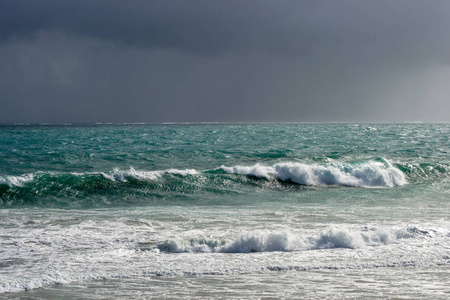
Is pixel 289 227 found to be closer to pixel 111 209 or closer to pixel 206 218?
pixel 206 218

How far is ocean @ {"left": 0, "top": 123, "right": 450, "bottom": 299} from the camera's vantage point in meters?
6.36

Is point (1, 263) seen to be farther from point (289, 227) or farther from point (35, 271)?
point (289, 227)

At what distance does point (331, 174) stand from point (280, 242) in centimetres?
1241

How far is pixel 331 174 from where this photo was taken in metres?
20.1

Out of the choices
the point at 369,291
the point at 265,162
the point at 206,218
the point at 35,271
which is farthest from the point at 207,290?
the point at 265,162

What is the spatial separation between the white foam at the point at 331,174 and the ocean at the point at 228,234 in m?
0.06

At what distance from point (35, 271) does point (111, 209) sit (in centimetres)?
687

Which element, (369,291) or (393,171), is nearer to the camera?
(369,291)

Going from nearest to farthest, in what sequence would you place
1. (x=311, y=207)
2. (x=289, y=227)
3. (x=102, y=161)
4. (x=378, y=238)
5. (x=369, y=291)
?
(x=369, y=291) → (x=378, y=238) → (x=289, y=227) → (x=311, y=207) → (x=102, y=161)

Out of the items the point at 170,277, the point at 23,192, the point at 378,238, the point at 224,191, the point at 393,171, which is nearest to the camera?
the point at 170,277

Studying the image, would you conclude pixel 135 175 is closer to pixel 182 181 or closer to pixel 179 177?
pixel 179 177

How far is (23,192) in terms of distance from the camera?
16219 millimetres

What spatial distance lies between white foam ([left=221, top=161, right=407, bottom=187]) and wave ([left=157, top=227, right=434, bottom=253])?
35.1ft

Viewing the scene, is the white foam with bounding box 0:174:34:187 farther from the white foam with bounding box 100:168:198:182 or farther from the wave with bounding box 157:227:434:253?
the wave with bounding box 157:227:434:253
